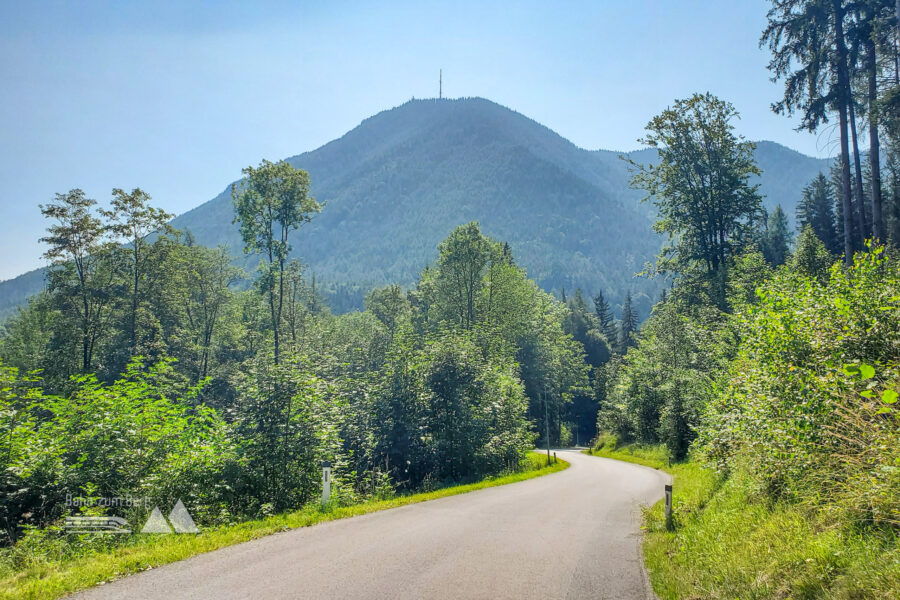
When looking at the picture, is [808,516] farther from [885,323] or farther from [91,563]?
[91,563]

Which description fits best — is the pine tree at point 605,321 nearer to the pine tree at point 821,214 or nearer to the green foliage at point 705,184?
the pine tree at point 821,214

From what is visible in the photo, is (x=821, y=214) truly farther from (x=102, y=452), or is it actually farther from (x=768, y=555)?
(x=102, y=452)

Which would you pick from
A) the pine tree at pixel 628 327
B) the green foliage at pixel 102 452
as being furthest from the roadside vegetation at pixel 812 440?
the pine tree at pixel 628 327

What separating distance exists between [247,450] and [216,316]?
4143 cm

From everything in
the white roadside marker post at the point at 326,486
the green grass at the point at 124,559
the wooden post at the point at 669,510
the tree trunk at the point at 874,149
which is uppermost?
the tree trunk at the point at 874,149

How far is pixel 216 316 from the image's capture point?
49469mm

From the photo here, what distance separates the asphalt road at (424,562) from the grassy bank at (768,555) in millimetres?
640

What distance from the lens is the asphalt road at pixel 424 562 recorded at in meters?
6.09

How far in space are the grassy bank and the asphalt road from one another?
64 centimetres

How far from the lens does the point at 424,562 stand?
290 inches

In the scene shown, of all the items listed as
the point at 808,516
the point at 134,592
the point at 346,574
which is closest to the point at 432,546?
the point at 346,574

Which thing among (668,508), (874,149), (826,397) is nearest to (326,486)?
(668,508)

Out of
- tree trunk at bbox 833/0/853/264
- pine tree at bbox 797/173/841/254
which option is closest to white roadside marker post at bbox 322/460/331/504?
tree trunk at bbox 833/0/853/264

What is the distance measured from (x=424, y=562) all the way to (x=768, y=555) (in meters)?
4.71
